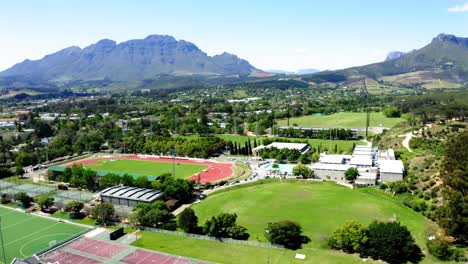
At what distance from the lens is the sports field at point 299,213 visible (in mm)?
36875

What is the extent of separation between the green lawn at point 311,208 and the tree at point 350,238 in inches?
62.8

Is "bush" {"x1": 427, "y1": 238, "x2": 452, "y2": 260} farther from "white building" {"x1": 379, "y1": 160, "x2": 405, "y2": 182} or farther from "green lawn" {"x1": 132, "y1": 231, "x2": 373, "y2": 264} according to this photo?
"white building" {"x1": 379, "y1": 160, "x2": 405, "y2": 182}

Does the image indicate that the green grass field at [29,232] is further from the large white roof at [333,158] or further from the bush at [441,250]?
the large white roof at [333,158]

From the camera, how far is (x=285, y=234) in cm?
3750

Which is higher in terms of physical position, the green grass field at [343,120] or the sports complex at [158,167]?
the green grass field at [343,120]

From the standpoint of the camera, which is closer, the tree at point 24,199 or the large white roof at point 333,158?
the tree at point 24,199

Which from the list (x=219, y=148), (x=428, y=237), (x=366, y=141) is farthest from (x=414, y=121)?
(x=428, y=237)

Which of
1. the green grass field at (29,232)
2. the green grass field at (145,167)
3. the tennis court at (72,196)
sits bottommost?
the green grass field at (145,167)

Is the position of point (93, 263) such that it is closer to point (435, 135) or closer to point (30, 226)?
point (30, 226)

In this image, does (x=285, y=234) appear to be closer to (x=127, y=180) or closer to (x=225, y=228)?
(x=225, y=228)

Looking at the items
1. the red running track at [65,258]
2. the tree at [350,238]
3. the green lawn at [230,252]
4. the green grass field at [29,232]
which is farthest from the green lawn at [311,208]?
the green grass field at [29,232]

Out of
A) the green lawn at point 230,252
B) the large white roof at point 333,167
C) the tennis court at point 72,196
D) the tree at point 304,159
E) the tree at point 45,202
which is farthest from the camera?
the tree at point 304,159

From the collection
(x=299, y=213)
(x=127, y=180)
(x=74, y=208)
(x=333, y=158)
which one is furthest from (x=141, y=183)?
(x=333, y=158)

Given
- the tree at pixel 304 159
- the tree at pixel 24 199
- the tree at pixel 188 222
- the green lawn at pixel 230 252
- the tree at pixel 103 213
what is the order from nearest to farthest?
the green lawn at pixel 230 252
the tree at pixel 188 222
the tree at pixel 103 213
the tree at pixel 24 199
the tree at pixel 304 159
